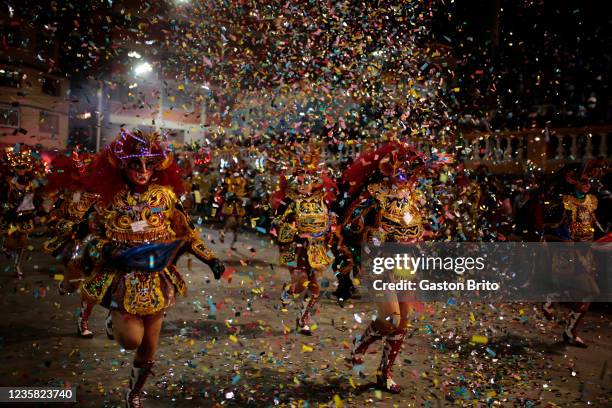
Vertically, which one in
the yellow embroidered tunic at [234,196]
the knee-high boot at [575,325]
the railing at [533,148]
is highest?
the railing at [533,148]

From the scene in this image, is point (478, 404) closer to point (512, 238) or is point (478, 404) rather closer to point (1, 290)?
point (512, 238)

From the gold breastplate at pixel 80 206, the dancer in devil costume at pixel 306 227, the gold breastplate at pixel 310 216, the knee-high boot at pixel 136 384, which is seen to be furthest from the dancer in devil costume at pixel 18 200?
the knee-high boot at pixel 136 384

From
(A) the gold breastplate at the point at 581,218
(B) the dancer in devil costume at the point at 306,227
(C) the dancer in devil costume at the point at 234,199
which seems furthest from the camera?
(C) the dancer in devil costume at the point at 234,199

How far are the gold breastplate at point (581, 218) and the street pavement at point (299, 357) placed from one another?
5.03 ft

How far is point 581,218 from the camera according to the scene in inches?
284

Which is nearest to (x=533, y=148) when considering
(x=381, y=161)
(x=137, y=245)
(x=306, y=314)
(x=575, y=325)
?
(x=575, y=325)

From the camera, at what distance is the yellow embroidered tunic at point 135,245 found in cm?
416

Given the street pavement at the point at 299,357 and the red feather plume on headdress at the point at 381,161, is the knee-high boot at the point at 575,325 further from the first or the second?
the red feather plume on headdress at the point at 381,161

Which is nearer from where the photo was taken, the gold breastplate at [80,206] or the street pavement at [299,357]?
the street pavement at [299,357]

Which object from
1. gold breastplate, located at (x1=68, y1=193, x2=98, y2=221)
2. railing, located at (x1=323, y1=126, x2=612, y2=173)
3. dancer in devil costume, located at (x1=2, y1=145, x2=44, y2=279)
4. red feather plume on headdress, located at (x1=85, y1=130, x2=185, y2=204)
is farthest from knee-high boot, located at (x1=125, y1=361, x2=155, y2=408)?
dancer in devil costume, located at (x1=2, y1=145, x2=44, y2=279)

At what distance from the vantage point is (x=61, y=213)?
882cm

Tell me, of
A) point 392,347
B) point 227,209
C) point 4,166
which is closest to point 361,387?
point 392,347

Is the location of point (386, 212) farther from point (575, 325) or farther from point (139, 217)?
point (575, 325)

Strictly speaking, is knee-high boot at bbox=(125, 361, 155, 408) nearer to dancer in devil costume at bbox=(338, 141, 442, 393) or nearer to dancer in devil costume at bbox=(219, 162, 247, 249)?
dancer in devil costume at bbox=(338, 141, 442, 393)
